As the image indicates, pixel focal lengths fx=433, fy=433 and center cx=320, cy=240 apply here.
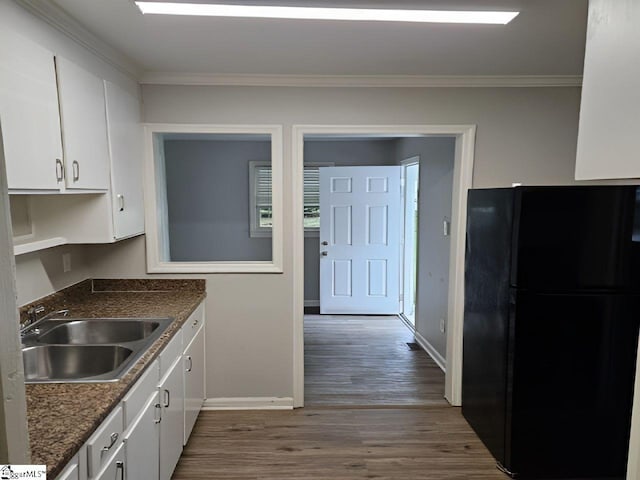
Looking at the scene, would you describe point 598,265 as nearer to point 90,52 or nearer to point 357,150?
point 90,52

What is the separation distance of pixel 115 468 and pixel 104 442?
0.16 metres

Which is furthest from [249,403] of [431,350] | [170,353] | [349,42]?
[349,42]

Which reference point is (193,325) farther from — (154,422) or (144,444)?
(144,444)

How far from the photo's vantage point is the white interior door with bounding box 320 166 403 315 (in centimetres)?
559

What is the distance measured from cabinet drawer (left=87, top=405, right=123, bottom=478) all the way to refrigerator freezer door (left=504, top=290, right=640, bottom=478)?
1.96 m

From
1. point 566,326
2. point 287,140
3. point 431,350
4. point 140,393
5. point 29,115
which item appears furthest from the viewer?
point 431,350

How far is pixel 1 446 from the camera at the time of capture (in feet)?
1.87

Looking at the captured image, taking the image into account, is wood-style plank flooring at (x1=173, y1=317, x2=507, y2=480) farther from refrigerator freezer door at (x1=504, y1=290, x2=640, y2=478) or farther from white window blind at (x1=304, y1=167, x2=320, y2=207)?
white window blind at (x1=304, y1=167, x2=320, y2=207)

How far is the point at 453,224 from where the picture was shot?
320 centimetres

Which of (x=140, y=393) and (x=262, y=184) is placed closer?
(x=140, y=393)

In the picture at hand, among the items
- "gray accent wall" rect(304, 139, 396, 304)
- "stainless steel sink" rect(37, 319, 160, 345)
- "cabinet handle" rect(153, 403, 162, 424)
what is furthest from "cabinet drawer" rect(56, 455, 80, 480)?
"gray accent wall" rect(304, 139, 396, 304)

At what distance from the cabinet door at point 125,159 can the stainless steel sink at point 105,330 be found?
500 millimetres

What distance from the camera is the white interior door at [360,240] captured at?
5594mm

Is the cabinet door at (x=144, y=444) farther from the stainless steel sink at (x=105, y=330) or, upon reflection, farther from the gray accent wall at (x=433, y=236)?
the gray accent wall at (x=433, y=236)
